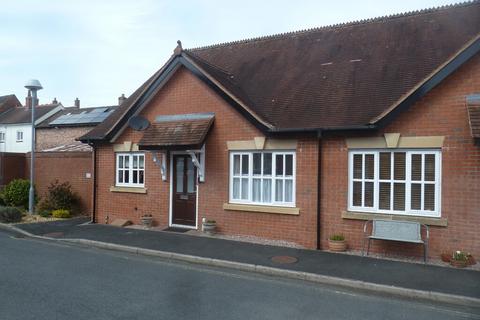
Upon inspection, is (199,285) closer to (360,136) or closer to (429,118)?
(360,136)

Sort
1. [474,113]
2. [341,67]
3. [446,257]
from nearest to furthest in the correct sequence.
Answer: [474,113], [446,257], [341,67]

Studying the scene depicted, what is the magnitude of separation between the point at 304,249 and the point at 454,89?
188 inches

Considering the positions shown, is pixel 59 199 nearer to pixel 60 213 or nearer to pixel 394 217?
pixel 60 213

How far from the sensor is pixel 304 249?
1009cm

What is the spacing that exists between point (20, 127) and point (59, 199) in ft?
84.4

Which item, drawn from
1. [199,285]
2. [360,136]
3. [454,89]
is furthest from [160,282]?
[454,89]

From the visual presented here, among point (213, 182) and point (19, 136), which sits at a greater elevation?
point (19, 136)

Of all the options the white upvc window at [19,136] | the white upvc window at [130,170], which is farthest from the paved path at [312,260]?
the white upvc window at [19,136]

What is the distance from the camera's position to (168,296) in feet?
21.4

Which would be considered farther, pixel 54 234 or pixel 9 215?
pixel 9 215

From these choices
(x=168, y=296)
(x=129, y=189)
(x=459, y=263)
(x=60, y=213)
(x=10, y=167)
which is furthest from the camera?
(x=10, y=167)

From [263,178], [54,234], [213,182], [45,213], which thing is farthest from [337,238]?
[45,213]

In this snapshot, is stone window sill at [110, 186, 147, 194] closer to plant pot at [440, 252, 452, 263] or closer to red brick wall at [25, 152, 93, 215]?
red brick wall at [25, 152, 93, 215]

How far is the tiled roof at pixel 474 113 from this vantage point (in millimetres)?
8094
